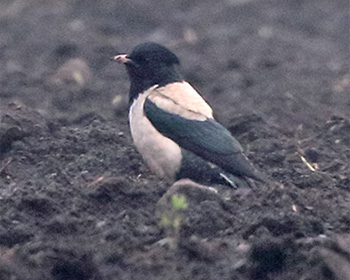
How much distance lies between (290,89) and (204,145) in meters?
2.80

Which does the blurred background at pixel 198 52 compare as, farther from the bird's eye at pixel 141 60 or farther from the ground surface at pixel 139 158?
the bird's eye at pixel 141 60

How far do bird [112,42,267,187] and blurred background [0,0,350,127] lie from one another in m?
1.17

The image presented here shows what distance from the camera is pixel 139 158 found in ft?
24.3

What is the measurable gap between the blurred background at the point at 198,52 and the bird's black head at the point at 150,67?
2.98ft

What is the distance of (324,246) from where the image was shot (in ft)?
17.9

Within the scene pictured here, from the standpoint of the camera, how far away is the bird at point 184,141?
6.86m

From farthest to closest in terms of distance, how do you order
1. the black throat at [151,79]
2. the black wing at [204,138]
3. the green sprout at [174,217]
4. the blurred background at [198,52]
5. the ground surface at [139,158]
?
1. the blurred background at [198,52]
2. the black throat at [151,79]
3. the black wing at [204,138]
4. the green sprout at [174,217]
5. the ground surface at [139,158]

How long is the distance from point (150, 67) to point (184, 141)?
0.84m

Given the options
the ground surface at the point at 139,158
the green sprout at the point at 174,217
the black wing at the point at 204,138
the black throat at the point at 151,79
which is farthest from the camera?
the black throat at the point at 151,79

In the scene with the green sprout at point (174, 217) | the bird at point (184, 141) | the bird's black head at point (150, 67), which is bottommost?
the bird at point (184, 141)

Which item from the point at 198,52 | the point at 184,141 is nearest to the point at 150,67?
the point at 184,141

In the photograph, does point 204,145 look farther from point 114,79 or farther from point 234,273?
point 114,79

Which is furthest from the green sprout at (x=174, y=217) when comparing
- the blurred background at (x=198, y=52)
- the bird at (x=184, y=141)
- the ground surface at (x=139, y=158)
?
the blurred background at (x=198, y=52)

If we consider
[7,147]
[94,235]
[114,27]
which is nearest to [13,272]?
[94,235]
